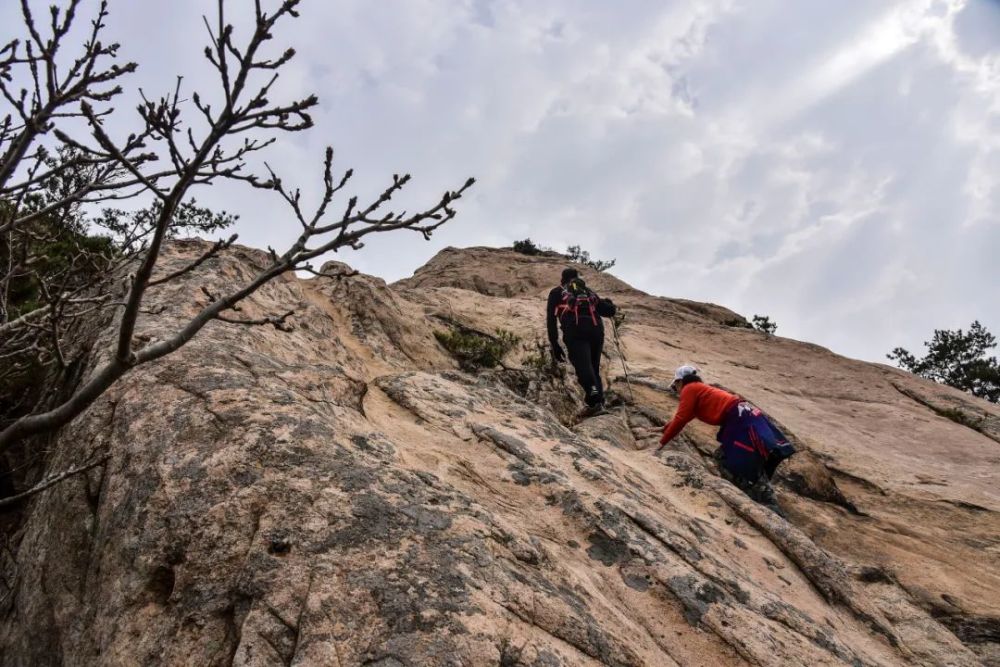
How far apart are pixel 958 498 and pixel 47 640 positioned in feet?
38.1

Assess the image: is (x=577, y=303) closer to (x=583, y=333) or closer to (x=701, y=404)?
(x=583, y=333)

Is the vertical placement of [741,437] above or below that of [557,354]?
below

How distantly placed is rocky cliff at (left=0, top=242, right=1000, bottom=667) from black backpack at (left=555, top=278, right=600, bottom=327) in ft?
9.01

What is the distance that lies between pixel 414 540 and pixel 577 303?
8.06 meters

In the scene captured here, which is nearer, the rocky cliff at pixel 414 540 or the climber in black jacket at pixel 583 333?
the rocky cliff at pixel 414 540

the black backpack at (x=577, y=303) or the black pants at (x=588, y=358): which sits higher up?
the black backpack at (x=577, y=303)

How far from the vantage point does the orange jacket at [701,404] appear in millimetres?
8664

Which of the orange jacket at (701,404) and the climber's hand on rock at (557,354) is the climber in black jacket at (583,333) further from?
the orange jacket at (701,404)

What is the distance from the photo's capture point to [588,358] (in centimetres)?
1113

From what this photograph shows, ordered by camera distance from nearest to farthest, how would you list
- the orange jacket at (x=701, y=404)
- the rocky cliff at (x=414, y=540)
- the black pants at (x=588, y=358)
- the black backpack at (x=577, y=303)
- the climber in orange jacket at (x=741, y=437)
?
the rocky cliff at (x=414, y=540) → the climber in orange jacket at (x=741, y=437) → the orange jacket at (x=701, y=404) → the black pants at (x=588, y=358) → the black backpack at (x=577, y=303)

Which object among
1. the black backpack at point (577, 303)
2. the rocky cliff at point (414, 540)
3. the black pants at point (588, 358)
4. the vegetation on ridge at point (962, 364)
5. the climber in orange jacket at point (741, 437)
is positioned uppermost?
the vegetation on ridge at point (962, 364)

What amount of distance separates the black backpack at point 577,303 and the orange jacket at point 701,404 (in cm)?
293

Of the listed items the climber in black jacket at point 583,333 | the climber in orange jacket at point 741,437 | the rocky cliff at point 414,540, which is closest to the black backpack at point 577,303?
the climber in black jacket at point 583,333

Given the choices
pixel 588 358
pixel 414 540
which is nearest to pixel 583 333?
pixel 588 358
